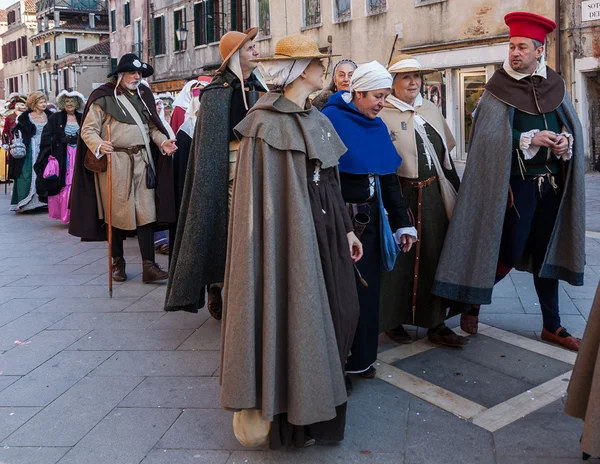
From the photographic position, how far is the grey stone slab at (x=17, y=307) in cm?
584

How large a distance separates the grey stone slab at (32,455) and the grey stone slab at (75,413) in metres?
0.06

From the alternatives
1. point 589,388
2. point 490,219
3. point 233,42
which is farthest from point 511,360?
point 233,42

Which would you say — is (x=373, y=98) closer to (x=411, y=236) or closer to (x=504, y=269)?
(x=411, y=236)

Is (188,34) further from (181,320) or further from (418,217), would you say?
(418,217)

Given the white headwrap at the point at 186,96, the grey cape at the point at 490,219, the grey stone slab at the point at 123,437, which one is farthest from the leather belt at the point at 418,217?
the white headwrap at the point at 186,96

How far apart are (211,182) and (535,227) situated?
6.57ft

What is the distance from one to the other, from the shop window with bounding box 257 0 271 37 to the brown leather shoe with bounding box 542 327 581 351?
74.5 feet

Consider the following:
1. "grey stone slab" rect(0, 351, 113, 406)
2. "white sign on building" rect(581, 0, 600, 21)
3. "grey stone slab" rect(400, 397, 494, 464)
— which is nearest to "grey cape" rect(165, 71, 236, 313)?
"grey stone slab" rect(0, 351, 113, 406)

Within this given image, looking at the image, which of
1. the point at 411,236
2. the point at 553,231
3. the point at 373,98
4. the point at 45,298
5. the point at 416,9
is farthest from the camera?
the point at 416,9

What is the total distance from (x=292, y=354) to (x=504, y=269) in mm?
2113

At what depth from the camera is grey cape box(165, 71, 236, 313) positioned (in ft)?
14.8

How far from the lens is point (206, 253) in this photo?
4543 millimetres

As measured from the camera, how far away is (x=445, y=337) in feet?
15.7

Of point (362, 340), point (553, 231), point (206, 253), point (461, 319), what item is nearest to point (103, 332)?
point (206, 253)
